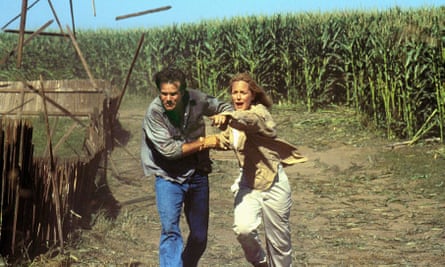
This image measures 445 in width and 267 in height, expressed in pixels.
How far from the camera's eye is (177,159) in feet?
17.3

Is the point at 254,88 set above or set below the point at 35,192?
above

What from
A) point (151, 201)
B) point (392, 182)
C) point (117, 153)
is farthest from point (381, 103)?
point (151, 201)

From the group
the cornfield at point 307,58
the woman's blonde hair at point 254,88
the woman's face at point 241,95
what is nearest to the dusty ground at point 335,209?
the cornfield at point 307,58

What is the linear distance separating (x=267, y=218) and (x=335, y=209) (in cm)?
479

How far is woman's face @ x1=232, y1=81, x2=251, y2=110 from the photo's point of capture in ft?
17.6

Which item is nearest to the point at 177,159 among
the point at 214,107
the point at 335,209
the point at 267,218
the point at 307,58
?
the point at 214,107

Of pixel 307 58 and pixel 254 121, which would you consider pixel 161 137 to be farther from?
pixel 307 58

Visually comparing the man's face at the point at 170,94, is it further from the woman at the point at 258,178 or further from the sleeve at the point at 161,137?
the woman at the point at 258,178

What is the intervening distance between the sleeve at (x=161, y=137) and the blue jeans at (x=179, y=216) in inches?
11.8

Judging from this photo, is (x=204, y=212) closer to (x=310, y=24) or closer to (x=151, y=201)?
(x=151, y=201)

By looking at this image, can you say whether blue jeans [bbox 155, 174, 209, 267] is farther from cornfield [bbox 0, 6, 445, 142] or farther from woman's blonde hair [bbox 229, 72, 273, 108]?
cornfield [bbox 0, 6, 445, 142]

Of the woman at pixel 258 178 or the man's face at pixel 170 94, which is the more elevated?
the man's face at pixel 170 94

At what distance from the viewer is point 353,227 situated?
8.99m

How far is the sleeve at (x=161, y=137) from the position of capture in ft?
17.1
